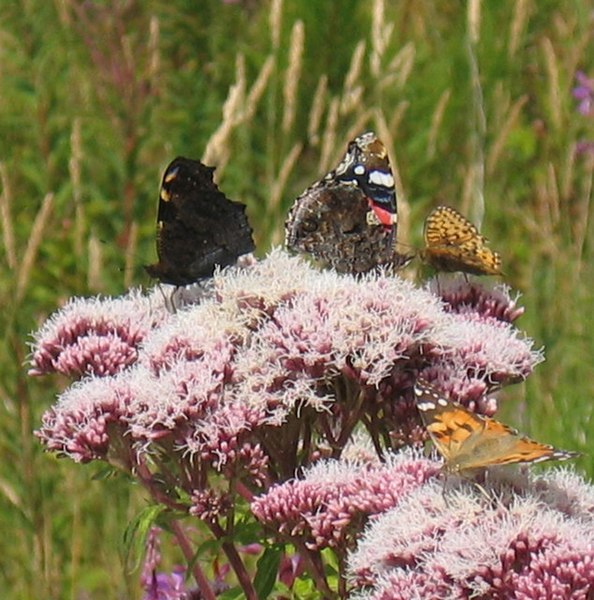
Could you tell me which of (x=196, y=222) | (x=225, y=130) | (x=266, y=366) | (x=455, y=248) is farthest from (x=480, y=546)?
(x=225, y=130)

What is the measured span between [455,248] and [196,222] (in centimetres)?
92

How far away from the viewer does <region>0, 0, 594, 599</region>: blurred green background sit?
541cm

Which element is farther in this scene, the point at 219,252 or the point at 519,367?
the point at 219,252

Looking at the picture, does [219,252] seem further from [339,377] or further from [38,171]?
[38,171]

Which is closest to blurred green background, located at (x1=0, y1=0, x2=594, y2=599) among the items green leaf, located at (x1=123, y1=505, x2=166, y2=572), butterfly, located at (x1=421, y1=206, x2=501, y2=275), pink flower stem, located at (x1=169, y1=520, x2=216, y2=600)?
pink flower stem, located at (x1=169, y1=520, x2=216, y2=600)

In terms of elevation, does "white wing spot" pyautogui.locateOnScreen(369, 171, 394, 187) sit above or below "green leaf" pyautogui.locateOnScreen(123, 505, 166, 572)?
above

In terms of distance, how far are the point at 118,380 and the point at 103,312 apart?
43 cm

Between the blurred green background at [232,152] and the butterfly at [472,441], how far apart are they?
122 cm

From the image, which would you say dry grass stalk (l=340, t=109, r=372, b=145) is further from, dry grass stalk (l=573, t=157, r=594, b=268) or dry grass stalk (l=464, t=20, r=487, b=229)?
dry grass stalk (l=573, t=157, r=594, b=268)

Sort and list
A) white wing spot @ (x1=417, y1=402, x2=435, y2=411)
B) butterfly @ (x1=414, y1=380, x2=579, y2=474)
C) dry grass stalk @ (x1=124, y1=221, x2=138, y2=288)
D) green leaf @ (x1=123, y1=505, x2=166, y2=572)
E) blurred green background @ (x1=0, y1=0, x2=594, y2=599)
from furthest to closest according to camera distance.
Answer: dry grass stalk @ (x1=124, y1=221, x2=138, y2=288), blurred green background @ (x1=0, y1=0, x2=594, y2=599), green leaf @ (x1=123, y1=505, x2=166, y2=572), white wing spot @ (x1=417, y1=402, x2=435, y2=411), butterfly @ (x1=414, y1=380, x2=579, y2=474)

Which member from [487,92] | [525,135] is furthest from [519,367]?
[525,135]

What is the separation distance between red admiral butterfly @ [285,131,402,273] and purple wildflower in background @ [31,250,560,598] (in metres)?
0.48

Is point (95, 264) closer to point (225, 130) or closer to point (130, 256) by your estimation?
point (130, 256)

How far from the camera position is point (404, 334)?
12.1 feet
